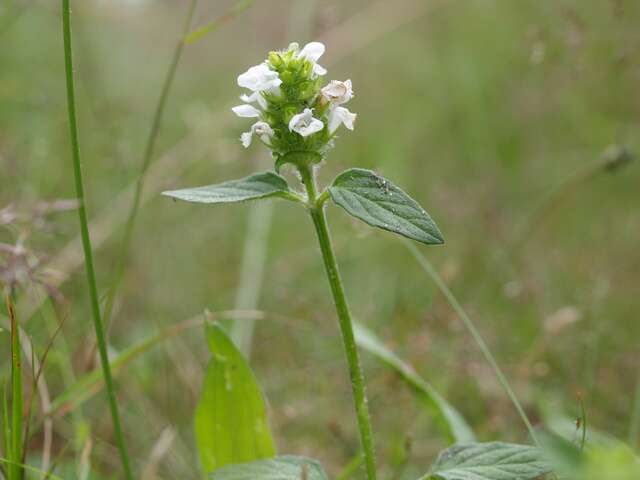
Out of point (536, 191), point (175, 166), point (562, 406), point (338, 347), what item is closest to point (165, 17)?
point (175, 166)

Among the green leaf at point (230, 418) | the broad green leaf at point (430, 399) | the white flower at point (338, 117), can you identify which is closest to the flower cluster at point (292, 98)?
the white flower at point (338, 117)

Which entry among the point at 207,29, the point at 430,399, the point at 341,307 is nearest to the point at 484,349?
the point at 430,399

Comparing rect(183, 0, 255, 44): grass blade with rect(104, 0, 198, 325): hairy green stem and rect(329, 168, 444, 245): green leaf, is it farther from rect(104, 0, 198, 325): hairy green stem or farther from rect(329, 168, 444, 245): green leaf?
rect(329, 168, 444, 245): green leaf

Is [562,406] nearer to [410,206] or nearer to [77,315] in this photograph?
[410,206]

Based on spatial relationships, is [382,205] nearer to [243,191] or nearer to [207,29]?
[243,191]

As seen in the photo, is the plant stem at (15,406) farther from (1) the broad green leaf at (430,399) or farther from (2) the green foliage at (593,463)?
(2) the green foliage at (593,463)

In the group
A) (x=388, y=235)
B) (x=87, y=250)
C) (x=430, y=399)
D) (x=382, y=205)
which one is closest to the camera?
(x=382, y=205)
